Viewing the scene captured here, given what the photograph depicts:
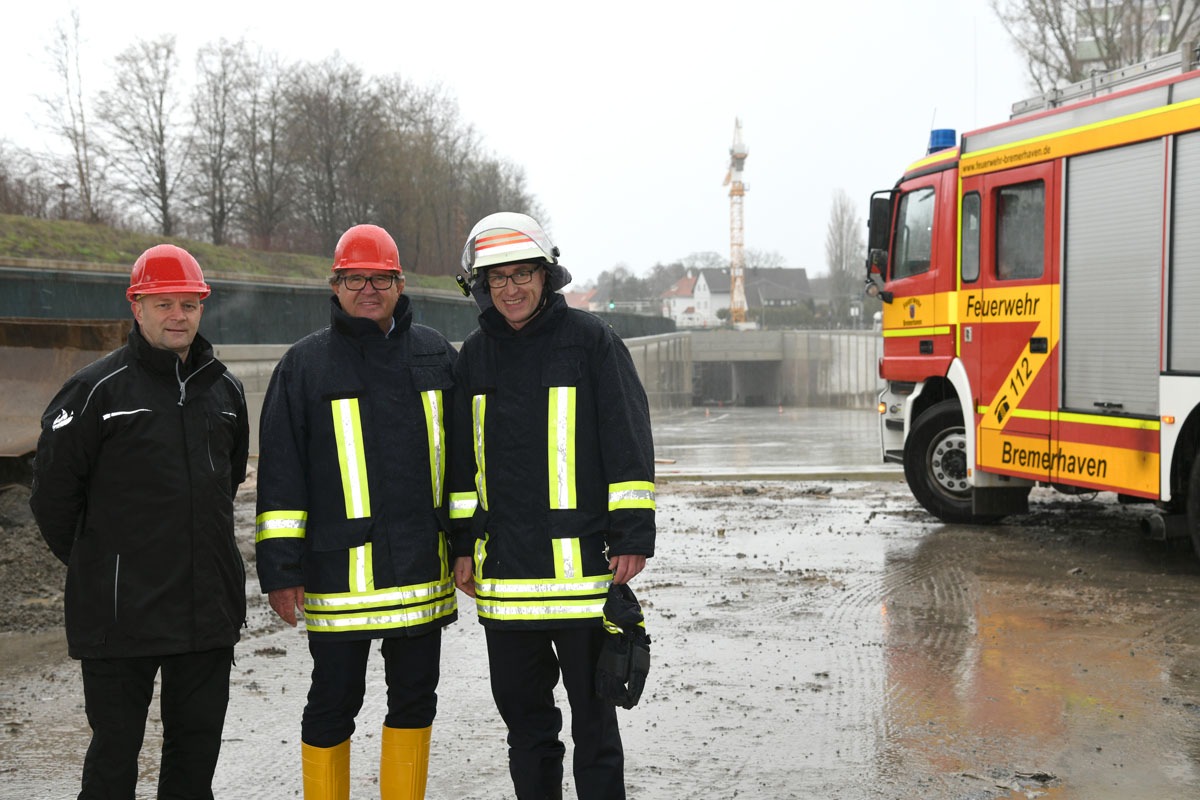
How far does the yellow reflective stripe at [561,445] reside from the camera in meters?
3.87

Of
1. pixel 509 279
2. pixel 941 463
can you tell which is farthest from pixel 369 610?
pixel 941 463

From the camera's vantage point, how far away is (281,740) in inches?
203

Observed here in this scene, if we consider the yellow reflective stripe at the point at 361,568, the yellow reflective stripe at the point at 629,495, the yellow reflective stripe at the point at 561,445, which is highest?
the yellow reflective stripe at the point at 561,445

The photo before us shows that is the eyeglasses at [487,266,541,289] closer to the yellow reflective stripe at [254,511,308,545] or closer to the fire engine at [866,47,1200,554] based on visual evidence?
the yellow reflective stripe at [254,511,308,545]

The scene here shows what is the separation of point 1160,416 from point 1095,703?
11.1ft

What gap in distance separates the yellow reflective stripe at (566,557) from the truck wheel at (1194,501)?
5870mm

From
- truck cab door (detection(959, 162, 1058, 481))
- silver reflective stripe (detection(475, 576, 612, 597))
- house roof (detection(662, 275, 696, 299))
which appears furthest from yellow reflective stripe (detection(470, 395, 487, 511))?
house roof (detection(662, 275, 696, 299))

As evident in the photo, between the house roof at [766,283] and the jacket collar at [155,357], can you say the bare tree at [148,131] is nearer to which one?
the jacket collar at [155,357]

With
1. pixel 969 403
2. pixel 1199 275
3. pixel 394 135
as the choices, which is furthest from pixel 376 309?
pixel 394 135

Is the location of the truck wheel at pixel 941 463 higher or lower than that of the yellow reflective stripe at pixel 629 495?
lower

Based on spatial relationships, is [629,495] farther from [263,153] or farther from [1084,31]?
[263,153]

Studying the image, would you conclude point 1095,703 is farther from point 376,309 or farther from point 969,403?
point 969,403

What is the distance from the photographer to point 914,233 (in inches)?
437

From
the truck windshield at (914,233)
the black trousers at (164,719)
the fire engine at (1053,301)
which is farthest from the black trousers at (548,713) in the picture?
the truck windshield at (914,233)
